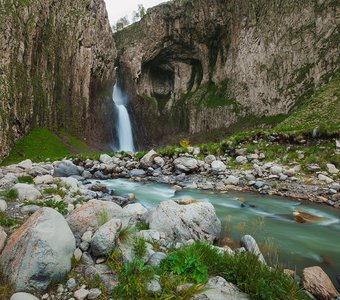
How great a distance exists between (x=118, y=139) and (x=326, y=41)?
37292mm

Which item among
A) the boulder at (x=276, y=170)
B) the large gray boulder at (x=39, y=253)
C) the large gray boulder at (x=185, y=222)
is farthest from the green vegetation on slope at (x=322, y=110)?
the large gray boulder at (x=39, y=253)

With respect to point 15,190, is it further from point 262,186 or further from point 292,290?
point 262,186

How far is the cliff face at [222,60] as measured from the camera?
39.6 metres

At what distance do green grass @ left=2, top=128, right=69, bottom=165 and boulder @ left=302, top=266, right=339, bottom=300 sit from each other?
106 ft

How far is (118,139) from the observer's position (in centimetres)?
5444

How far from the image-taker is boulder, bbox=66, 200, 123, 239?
5.12 m

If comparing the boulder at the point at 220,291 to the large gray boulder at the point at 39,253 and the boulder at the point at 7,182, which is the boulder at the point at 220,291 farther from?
the boulder at the point at 7,182

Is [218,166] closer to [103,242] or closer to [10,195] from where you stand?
[10,195]

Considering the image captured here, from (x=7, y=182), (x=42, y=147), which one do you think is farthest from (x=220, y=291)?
(x=42, y=147)

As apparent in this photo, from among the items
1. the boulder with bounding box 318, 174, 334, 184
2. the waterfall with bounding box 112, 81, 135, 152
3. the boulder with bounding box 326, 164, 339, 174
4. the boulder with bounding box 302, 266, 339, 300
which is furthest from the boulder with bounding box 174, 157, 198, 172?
the waterfall with bounding box 112, 81, 135, 152

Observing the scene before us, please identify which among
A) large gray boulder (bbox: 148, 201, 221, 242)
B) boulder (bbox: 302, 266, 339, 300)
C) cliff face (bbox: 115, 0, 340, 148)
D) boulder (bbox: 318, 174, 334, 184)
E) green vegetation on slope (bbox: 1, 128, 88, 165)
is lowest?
green vegetation on slope (bbox: 1, 128, 88, 165)

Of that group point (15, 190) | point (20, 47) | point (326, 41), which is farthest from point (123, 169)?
point (326, 41)

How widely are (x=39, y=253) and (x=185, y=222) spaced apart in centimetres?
314

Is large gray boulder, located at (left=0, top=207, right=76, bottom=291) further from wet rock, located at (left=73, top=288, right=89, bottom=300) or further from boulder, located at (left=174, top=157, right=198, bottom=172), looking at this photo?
boulder, located at (left=174, top=157, right=198, bottom=172)
